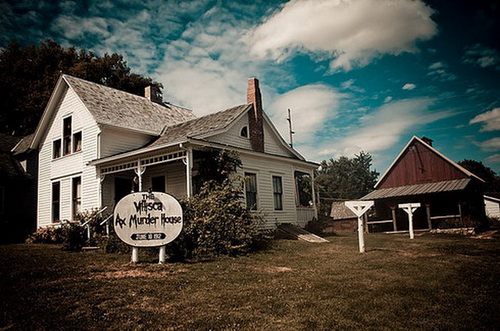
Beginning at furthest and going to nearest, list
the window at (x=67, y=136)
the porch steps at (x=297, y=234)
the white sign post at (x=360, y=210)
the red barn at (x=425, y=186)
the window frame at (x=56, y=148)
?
the red barn at (x=425, y=186), the window frame at (x=56, y=148), the window at (x=67, y=136), the porch steps at (x=297, y=234), the white sign post at (x=360, y=210)

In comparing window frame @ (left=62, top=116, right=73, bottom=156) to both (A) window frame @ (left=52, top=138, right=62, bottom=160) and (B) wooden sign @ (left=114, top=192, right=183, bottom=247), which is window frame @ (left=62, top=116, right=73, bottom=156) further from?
(B) wooden sign @ (left=114, top=192, right=183, bottom=247)

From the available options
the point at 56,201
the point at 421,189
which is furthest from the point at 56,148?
the point at 421,189

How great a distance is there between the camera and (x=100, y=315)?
513 cm

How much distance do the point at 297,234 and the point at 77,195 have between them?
1086 centimetres

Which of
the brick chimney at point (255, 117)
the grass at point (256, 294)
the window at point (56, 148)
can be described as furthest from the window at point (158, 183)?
the grass at point (256, 294)

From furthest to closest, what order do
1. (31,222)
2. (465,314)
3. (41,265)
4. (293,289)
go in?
(31,222) < (41,265) < (293,289) < (465,314)

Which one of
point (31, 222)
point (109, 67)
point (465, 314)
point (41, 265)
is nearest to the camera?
point (465, 314)

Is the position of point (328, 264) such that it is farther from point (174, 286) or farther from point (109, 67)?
point (109, 67)

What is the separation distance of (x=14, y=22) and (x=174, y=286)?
22112 mm

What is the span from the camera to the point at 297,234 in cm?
1592

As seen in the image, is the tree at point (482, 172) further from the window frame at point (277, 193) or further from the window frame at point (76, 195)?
the window frame at point (76, 195)

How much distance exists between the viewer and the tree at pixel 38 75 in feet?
101

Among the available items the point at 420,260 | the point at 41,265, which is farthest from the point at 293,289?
the point at 41,265

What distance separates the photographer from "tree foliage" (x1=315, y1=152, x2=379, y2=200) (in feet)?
224
